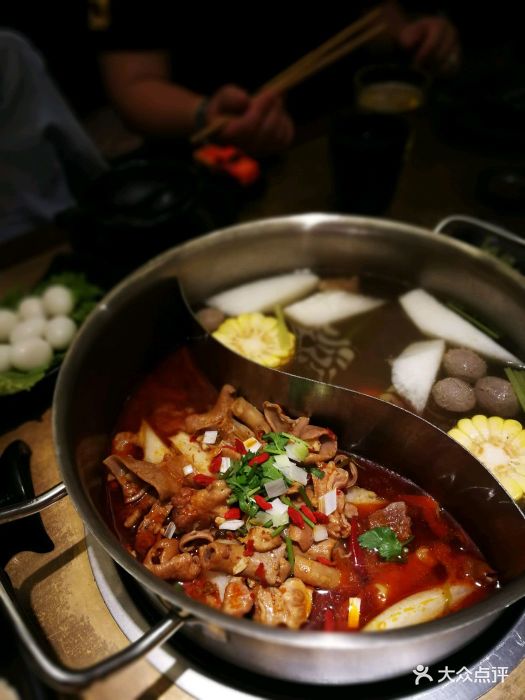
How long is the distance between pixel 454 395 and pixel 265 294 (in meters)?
1.10

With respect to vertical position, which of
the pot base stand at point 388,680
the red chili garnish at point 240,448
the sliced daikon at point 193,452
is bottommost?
the pot base stand at point 388,680

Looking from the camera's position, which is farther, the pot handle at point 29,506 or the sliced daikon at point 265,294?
the sliced daikon at point 265,294

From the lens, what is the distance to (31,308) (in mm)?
2758

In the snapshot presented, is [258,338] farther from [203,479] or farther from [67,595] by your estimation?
[67,595]

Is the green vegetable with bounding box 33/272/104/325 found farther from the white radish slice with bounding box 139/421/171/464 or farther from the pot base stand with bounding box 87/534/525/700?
the pot base stand with bounding box 87/534/525/700

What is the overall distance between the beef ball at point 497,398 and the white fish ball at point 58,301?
2082 millimetres

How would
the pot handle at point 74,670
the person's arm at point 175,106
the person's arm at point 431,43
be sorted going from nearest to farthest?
the pot handle at point 74,670, the person's arm at point 175,106, the person's arm at point 431,43

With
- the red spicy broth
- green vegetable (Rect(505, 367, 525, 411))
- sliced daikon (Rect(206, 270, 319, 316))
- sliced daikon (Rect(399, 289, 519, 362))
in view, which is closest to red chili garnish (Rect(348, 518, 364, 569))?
the red spicy broth

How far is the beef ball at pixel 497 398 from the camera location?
2.21 m

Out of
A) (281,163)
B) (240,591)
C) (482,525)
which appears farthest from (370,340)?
(281,163)

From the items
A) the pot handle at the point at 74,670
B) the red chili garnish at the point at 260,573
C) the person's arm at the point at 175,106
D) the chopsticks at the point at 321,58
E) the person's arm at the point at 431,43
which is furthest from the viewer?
the person's arm at the point at 431,43

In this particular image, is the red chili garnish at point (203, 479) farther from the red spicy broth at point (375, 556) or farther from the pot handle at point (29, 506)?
the pot handle at point (29, 506)

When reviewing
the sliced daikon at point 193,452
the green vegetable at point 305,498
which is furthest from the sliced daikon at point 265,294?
the green vegetable at point 305,498

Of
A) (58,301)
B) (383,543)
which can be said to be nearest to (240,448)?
(383,543)
